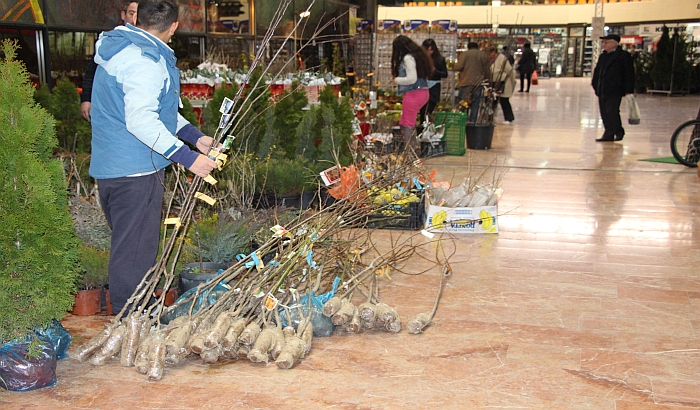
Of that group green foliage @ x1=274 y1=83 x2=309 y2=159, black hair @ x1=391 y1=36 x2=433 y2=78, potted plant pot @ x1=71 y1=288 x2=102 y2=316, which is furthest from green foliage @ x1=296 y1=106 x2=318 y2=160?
potted plant pot @ x1=71 y1=288 x2=102 y2=316

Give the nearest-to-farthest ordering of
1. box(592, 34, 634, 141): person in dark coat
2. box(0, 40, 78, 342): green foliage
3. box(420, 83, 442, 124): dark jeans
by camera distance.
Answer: box(0, 40, 78, 342): green foliage → box(420, 83, 442, 124): dark jeans → box(592, 34, 634, 141): person in dark coat

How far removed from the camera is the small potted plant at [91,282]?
12.3 ft

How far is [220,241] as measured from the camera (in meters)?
4.06

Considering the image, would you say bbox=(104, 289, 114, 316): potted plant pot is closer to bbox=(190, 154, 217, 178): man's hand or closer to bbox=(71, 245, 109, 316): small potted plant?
bbox=(71, 245, 109, 316): small potted plant

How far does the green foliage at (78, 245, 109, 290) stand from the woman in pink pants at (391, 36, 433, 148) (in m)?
4.57

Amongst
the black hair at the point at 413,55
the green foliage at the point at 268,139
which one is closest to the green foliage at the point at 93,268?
the green foliage at the point at 268,139

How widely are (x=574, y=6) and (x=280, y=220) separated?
29010 mm

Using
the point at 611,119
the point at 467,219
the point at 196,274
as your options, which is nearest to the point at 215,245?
the point at 196,274

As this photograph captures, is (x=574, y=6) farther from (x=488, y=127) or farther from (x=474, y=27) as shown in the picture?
(x=488, y=127)

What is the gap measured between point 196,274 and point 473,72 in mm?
9379

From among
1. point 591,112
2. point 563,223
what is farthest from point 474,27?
point 563,223

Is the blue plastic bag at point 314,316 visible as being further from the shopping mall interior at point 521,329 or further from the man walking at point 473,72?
the man walking at point 473,72

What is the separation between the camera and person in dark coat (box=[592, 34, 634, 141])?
35.3 ft

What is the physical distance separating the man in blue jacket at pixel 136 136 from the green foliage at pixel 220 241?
0.66 metres
